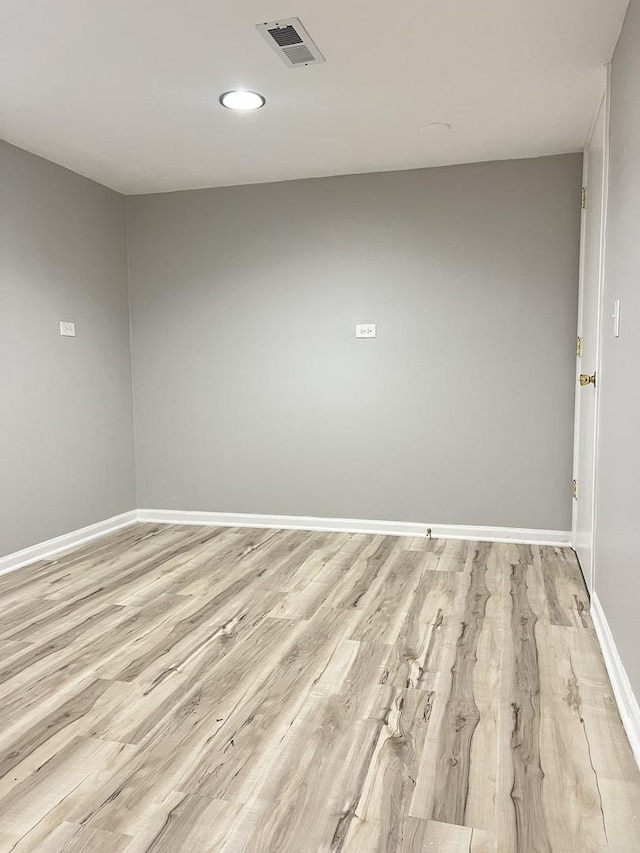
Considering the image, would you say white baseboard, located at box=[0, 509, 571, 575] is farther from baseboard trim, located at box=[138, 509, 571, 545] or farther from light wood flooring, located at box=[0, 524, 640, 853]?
light wood flooring, located at box=[0, 524, 640, 853]

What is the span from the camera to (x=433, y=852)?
55.4 inches

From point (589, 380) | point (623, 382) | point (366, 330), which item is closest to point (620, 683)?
point (623, 382)

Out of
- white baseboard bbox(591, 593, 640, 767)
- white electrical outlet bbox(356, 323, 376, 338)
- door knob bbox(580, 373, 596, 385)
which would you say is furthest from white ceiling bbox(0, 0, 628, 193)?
white baseboard bbox(591, 593, 640, 767)

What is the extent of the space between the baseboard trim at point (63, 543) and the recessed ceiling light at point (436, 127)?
10.1 feet

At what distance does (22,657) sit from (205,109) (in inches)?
99.3

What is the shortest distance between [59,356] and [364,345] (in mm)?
1879

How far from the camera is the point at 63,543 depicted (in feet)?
12.8

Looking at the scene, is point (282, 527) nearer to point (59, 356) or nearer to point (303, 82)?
point (59, 356)

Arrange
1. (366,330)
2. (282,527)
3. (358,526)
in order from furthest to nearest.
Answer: (282,527), (358,526), (366,330)

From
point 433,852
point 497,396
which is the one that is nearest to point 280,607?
point 433,852

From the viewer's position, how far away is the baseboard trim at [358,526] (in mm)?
3967

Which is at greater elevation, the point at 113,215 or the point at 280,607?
the point at 113,215

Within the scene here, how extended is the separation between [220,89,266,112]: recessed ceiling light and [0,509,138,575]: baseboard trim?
102 inches

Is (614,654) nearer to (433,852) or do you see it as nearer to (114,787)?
(433,852)
